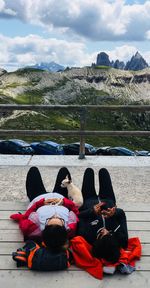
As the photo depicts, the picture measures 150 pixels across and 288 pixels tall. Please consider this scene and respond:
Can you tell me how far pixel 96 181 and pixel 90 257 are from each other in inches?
127

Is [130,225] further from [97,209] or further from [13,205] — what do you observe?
[13,205]

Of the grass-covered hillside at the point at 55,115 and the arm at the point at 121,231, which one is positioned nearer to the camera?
the arm at the point at 121,231

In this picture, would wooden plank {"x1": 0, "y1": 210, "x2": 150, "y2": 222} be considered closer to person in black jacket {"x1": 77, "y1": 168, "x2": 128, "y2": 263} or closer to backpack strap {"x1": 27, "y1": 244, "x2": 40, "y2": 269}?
person in black jacket {"x1": 77, "y1": 168, "x2": 128, "y2": 263}

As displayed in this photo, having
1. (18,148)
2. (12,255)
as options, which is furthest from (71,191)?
(18,148)

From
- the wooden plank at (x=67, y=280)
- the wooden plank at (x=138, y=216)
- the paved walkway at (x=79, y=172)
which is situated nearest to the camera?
the wooden plank at (x=67, y=280)

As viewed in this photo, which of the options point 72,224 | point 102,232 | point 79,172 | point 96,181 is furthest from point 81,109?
point 102,232

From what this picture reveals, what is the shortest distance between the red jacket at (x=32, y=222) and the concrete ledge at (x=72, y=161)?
3105 mm

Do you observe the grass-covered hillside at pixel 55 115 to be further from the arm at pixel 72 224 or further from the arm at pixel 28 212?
the arm at pixel 72 224

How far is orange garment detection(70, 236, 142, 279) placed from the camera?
165 inches

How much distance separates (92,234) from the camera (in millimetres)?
4582

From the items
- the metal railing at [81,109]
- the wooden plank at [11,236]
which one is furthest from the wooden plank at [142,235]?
the metal railing at [81,109]

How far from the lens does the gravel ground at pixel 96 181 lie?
6.59 metres

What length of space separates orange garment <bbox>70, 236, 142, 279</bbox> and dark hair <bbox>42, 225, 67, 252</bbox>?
8.7 inches

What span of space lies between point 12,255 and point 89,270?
2.72ft
